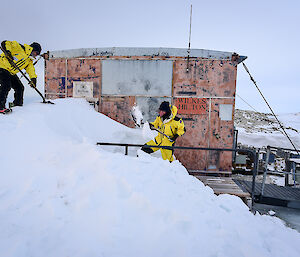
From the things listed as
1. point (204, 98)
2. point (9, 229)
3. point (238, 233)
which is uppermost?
point (204, 98)

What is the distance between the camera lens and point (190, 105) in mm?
6754

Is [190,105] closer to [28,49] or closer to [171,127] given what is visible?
[171,127]

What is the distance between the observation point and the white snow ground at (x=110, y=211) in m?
1.82

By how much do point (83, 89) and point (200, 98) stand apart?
4451mm

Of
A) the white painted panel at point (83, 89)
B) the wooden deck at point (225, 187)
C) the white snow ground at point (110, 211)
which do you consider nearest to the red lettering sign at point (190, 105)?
the wooden deck at point (225, 187)

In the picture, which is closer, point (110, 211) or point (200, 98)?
point (110, 211)

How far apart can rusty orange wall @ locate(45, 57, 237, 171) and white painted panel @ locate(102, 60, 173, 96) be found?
0.26 m

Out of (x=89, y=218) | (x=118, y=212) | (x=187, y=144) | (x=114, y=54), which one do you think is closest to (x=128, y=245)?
(x=118, y=212)

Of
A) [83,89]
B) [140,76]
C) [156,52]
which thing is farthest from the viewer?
[83,89]

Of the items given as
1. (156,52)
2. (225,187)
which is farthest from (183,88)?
(225,187)

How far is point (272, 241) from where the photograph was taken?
7.43 ft

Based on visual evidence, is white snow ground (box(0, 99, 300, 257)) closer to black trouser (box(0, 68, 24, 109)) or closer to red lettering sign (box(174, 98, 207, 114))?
black trouser (box(0, 68, 24, 109))

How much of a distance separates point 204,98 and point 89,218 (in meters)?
5.73

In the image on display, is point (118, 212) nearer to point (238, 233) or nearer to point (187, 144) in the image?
point (238, 233)
